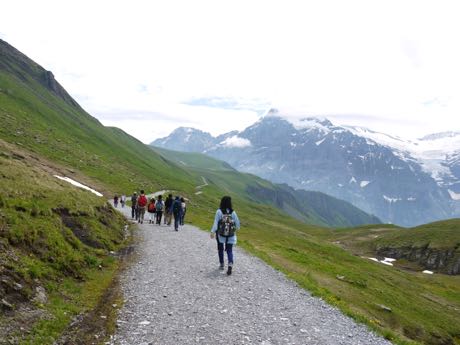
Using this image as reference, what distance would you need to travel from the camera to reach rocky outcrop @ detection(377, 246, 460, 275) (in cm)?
9664

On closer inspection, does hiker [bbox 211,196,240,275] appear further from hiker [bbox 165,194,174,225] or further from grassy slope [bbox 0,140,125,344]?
hiker [bbox 165,194,174,225]

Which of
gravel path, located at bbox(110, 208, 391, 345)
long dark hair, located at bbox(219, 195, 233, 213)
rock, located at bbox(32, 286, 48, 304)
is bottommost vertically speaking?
gravel path, located at bbox(110, 208, 391, 345)

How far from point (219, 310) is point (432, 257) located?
340 feet

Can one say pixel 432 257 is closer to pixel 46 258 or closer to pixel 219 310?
pixel 219 310

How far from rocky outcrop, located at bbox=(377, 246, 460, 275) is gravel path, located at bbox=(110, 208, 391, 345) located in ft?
295

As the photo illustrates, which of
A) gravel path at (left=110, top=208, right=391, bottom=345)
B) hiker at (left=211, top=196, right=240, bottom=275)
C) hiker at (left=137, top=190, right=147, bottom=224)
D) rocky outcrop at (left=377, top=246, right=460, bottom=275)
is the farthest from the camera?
rocky outcrop at (left=377, top=246, right=460, bottom=275)

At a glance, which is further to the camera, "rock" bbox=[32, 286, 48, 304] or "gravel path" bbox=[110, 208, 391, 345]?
"rock" bbox=[32, 286, 48, 304]

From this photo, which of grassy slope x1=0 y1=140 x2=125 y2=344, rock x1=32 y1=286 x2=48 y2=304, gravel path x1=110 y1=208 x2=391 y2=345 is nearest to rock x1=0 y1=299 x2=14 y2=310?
grassy slope x1=0 y1=140 x2=125 y2=344

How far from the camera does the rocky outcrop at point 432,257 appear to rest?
96.6 m

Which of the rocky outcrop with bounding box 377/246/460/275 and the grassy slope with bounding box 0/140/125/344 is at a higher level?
the grassy slope with bounding box 0/140/125/344

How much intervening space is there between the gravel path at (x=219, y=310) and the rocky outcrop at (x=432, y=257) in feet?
295

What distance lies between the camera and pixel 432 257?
10281 centimetres

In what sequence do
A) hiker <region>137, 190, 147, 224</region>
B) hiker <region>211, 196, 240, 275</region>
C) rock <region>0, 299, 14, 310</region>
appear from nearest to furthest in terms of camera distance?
rock <region>0, 299, 14, 310</region> → hiker <region>211, 196, 240, 275</region> → hiker <region>137, 190, 147, 224</region>

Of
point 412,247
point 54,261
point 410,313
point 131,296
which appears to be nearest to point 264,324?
point 131,296
